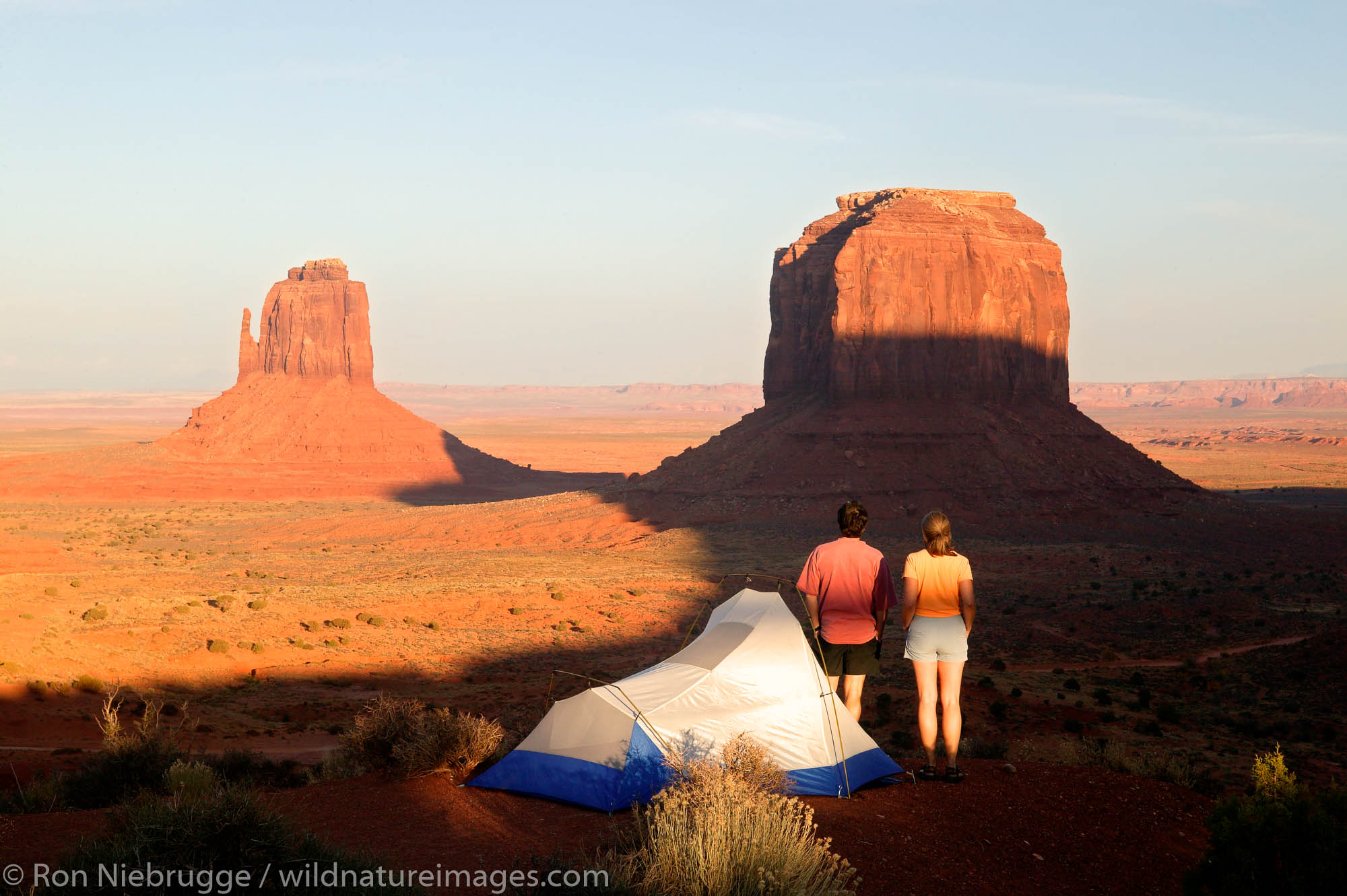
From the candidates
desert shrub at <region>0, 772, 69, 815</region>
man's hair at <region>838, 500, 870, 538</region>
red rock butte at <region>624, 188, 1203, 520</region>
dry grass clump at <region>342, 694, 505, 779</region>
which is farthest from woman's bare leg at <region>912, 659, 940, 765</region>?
red rock butte at <region>624, 188, 1203, 520</region>

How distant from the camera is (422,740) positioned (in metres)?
9.58

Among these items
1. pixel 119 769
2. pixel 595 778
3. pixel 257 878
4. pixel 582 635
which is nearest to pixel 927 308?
pixel 582 635

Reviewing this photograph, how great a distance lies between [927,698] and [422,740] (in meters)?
4.70

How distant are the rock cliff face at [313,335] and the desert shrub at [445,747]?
313 ft

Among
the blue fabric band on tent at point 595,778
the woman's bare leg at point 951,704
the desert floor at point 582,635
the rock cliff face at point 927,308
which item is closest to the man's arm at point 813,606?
the woman's bare leg at point 951,704

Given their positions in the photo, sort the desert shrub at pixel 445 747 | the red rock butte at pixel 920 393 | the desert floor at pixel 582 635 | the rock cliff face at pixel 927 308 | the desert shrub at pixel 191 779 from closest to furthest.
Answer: the desert shrub at pixel 191 779 < the desert shrub at pixel 445 747 < the desert floor at pixel 582 635 < the red rock butte at pixel 920 393 < the rock cliff face at pixel 927 308

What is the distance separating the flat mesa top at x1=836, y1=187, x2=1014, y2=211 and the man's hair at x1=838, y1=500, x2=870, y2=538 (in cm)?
5680

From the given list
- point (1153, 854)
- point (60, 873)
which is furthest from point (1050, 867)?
point (60, 873)

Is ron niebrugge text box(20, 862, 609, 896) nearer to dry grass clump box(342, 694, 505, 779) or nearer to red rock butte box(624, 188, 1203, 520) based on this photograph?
dry grass clump box(342, 694, 505, 779)

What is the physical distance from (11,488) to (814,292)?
66603mm

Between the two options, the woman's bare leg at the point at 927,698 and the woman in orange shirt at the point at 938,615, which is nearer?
the woman in orange shirt at the point at 938,615

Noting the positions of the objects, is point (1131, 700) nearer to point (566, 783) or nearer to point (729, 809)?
point (566, 783)

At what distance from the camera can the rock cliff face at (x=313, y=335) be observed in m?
99.6

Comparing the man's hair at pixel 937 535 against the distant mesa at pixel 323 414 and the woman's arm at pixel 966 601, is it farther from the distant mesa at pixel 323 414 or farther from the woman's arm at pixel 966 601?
the distant mesa at pixel 323 414
